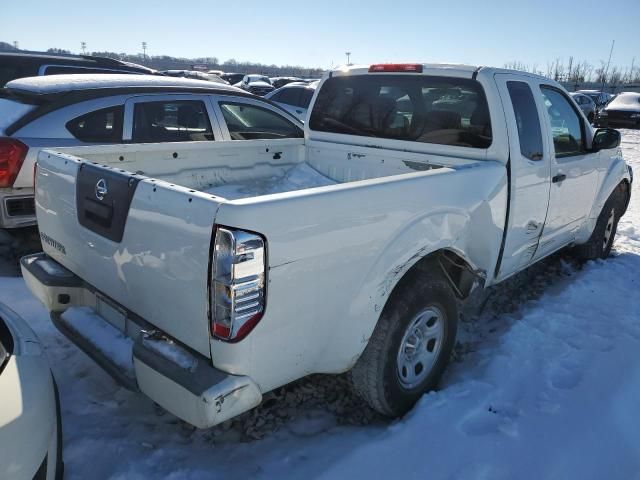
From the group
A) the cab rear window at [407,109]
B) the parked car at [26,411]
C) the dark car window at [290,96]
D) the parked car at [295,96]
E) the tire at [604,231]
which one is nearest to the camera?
the parked car at [26,411]

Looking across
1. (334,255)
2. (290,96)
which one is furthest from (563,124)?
(290,96)

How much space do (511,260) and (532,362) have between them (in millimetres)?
737

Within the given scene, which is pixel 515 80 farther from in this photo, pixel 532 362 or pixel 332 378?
pixel 332 378

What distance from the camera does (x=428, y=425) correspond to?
2.71m

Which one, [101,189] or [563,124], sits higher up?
[563,124]

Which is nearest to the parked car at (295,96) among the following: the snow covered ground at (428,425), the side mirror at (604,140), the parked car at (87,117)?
the parked car at (87,117)

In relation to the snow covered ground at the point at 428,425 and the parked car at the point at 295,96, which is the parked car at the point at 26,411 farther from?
the parked car at the point at 295,96

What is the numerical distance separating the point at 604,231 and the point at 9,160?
578cm

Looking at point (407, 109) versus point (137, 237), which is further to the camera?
point (407, 109)

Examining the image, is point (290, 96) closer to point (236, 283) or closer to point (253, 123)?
point (253, 123)

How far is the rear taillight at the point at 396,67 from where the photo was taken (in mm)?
3828

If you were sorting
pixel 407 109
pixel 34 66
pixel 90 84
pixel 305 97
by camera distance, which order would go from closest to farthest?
pixel 407 109, pixel 90 84, pixel 34 66, pixel 305 97

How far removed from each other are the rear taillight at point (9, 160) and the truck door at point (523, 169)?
387cm

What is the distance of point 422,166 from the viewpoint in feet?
12.2
